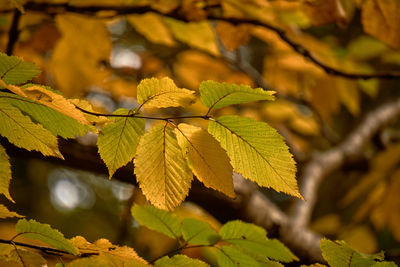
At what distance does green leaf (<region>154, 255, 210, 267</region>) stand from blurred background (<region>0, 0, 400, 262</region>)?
0.36 meters

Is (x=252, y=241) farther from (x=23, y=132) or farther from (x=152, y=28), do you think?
(x=152, y=28)

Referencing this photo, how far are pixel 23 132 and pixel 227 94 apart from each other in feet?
0.73

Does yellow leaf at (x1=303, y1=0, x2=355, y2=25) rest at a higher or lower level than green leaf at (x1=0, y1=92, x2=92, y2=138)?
higher

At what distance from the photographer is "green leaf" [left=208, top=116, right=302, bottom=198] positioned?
1.40 feet

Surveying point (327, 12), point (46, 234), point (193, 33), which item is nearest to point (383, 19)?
point (327, 12)

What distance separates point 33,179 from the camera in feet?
7.59

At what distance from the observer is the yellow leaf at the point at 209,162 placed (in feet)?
1.41

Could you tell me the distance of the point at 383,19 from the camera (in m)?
0.71

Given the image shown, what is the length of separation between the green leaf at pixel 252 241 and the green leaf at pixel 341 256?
0.08 metres

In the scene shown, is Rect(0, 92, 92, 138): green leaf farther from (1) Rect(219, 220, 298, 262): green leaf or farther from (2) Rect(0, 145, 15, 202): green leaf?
(1) Rect(219, 220, 298, 262): green leaf

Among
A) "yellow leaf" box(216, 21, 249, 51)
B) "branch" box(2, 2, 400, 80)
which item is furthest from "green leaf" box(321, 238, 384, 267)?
"yellow leaf" box(216, 21, 249, 51)

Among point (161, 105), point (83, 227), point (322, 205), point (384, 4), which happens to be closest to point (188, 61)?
point (384, 4)

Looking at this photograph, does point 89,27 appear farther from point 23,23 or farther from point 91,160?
point 91,160

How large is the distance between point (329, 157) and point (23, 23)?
1.19 metres
